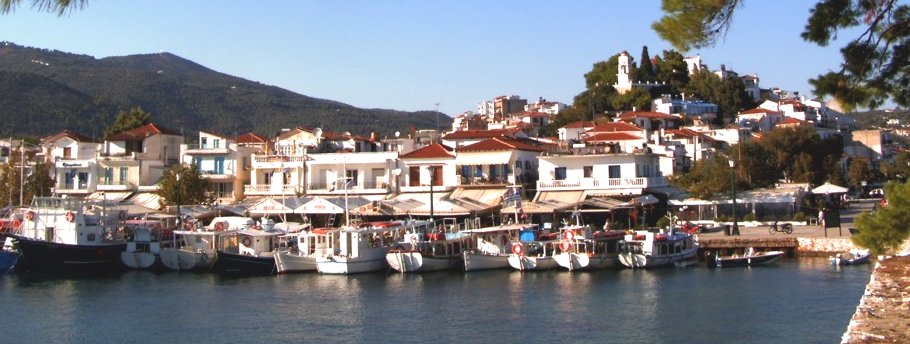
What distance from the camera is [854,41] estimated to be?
44.0 ft

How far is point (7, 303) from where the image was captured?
3097 cm

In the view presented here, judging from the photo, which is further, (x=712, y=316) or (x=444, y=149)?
(x=444, y=149)

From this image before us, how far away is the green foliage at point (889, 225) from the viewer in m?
14.4

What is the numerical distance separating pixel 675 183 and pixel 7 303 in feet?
119

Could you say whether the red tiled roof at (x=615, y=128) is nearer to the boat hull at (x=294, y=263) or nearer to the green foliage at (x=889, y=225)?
the boat hull at (x=294, y=263)

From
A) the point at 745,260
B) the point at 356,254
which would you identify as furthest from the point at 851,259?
the point at 356,254

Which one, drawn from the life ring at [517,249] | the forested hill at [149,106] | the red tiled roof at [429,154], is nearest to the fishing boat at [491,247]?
the life ring at [517,249]

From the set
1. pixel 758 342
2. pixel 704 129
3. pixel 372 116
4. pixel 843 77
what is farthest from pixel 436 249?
pixel 372 116

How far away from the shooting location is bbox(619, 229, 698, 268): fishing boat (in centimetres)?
3728

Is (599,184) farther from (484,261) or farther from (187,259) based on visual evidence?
(187,259)

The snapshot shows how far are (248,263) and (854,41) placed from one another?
29.9 m

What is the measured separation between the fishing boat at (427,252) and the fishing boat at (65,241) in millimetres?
13473

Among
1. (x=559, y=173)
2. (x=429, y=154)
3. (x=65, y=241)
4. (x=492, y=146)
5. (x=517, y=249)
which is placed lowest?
(x=517, y=249)

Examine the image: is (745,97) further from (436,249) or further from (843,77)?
(843,77)
